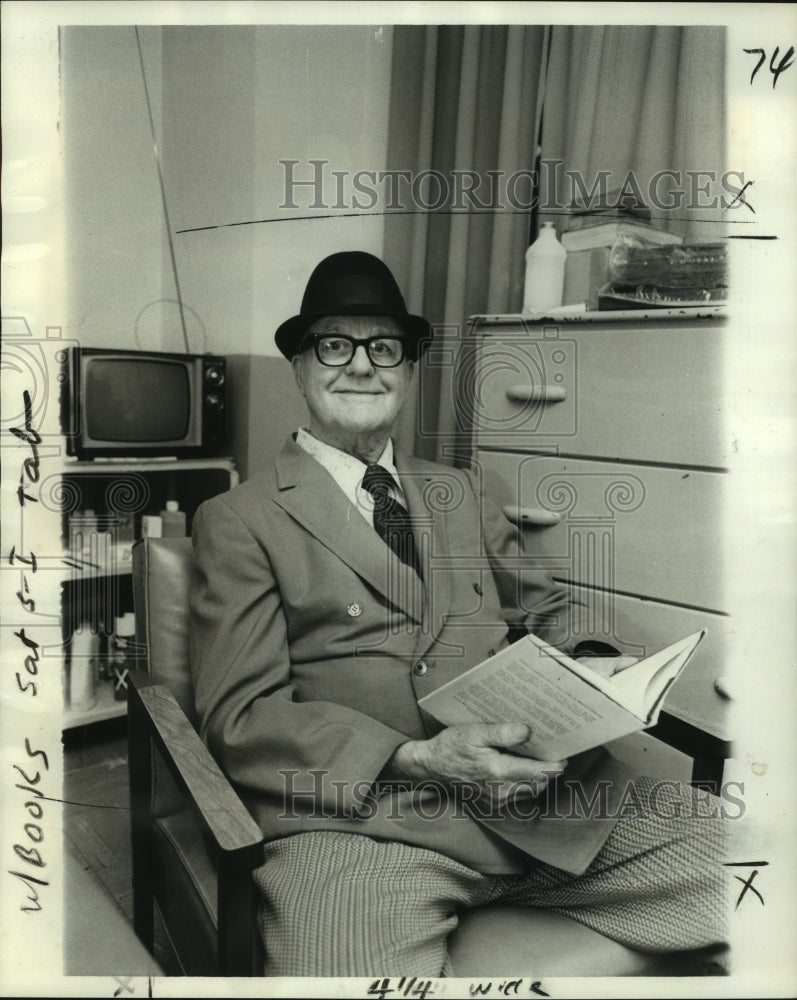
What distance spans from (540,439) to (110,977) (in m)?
1.19

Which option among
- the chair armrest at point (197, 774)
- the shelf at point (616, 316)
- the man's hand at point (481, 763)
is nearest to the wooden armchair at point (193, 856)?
the chair armrest at point (197, 774)

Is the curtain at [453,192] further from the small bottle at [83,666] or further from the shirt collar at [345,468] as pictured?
the small bottle at [83,666]

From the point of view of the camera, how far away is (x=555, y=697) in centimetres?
89

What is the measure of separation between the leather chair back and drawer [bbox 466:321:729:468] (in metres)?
0.70

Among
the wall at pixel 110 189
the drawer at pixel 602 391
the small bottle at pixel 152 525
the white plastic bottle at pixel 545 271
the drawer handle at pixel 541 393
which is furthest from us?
the small bottle at pixel 152 525

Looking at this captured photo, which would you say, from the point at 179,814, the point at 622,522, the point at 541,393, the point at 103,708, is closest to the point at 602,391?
the point at 541,393

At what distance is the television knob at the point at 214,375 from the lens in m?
1.89

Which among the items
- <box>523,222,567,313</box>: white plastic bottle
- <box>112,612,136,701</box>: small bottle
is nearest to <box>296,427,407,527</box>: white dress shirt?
<box>523,222,567,313</box>: white plastic bottle

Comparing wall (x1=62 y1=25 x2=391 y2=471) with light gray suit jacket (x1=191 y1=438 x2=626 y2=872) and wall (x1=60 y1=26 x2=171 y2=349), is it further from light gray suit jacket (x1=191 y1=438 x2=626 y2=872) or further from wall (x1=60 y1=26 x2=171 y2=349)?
light gray suit jacket (x1=191 y1=438 x2=626 y2=872)

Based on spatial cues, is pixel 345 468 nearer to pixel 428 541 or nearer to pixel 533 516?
pixel 428 541

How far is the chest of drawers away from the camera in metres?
1.28

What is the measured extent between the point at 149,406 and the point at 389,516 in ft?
3.00

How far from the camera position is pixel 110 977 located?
41.1 inches

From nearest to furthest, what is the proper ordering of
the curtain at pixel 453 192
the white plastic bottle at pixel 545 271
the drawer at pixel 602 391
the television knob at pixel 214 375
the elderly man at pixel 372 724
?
1. the elderly man at pixel 372 724
2. the drawer at pixel 602 391
3. the curtain at pixel 453 192
4. the white plastic bottle at pixel 545 271
5. the television knob at pixel 214 375
